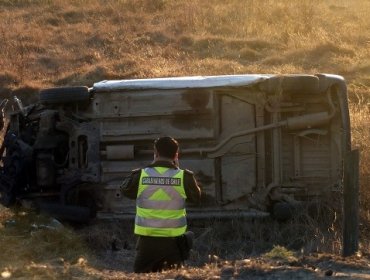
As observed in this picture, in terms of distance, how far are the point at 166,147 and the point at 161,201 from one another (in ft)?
1.43

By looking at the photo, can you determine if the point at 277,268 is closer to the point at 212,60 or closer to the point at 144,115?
the point at 144,115

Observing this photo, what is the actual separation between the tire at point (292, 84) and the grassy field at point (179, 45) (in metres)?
1.31

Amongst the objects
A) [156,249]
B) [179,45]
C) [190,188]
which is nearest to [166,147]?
[190,188]

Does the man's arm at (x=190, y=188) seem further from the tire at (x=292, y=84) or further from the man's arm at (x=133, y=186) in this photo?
the tire at (x=292, y=84)

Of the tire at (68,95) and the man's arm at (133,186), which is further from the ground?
the tire at (68,95)

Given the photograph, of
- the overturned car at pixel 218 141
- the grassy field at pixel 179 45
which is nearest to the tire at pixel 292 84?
the overturned car at pixel 218 141

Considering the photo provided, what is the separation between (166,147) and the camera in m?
6.23

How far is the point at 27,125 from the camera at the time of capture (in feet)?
31.9

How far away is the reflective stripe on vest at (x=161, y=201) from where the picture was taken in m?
6.28

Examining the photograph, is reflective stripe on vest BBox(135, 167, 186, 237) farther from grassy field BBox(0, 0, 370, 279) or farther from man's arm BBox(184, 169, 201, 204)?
grassy field BBox(0, 0, 370, 279)

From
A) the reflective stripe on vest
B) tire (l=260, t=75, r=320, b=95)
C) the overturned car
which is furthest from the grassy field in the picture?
the reflective stripe on vest

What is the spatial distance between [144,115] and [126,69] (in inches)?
385

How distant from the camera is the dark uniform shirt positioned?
20.8 ft

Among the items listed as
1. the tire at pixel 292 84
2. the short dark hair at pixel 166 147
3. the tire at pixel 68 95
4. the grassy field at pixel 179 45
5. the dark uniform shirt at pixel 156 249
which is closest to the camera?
the short dark hair at pixel 166 147
